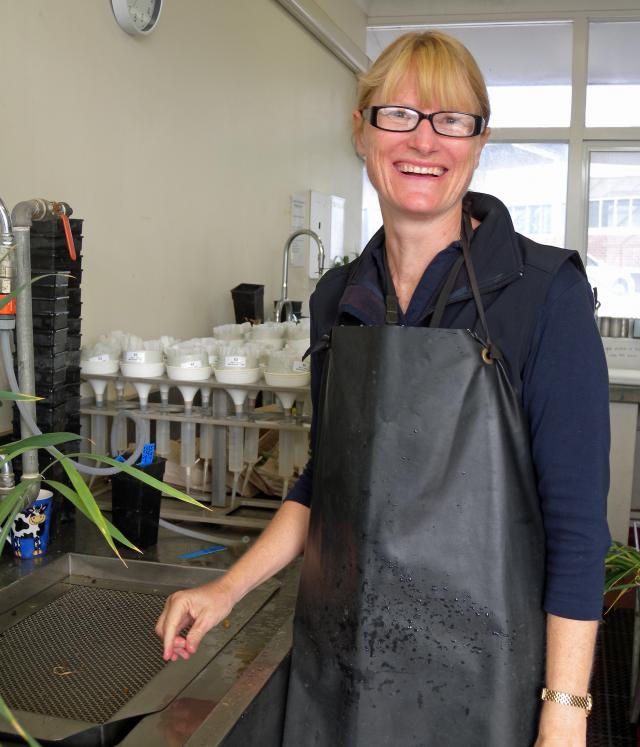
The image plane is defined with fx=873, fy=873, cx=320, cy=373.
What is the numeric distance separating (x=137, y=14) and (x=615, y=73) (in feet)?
15.9

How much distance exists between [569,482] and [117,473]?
1.03 meters

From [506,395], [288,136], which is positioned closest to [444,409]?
[506,395]

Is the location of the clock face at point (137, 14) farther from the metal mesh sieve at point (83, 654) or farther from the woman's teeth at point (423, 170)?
the woman's teeth at point (423, 170)

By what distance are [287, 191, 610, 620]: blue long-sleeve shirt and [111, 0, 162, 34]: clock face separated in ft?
7.38

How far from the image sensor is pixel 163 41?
3.22 meters

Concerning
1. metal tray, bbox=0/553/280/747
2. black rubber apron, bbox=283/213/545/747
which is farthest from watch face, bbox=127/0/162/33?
black rubber apron, bbox=283/213/545/747

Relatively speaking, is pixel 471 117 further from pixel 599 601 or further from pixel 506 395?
pixel 599 601

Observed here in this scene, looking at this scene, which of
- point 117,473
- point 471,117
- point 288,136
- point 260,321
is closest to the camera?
point 471,117

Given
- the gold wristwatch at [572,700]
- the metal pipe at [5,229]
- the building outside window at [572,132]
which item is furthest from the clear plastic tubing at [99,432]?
the building outside window at [572,132]

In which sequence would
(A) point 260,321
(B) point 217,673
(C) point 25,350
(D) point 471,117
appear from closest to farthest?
(D) point 471,117
(B) point 217,673
(C) point 25,350
(A) point 260,321

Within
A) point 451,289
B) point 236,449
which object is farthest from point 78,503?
point 236,449

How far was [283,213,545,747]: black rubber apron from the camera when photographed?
3.25 feet

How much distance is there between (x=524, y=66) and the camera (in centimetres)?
684

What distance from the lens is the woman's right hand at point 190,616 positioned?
1.11 metres
